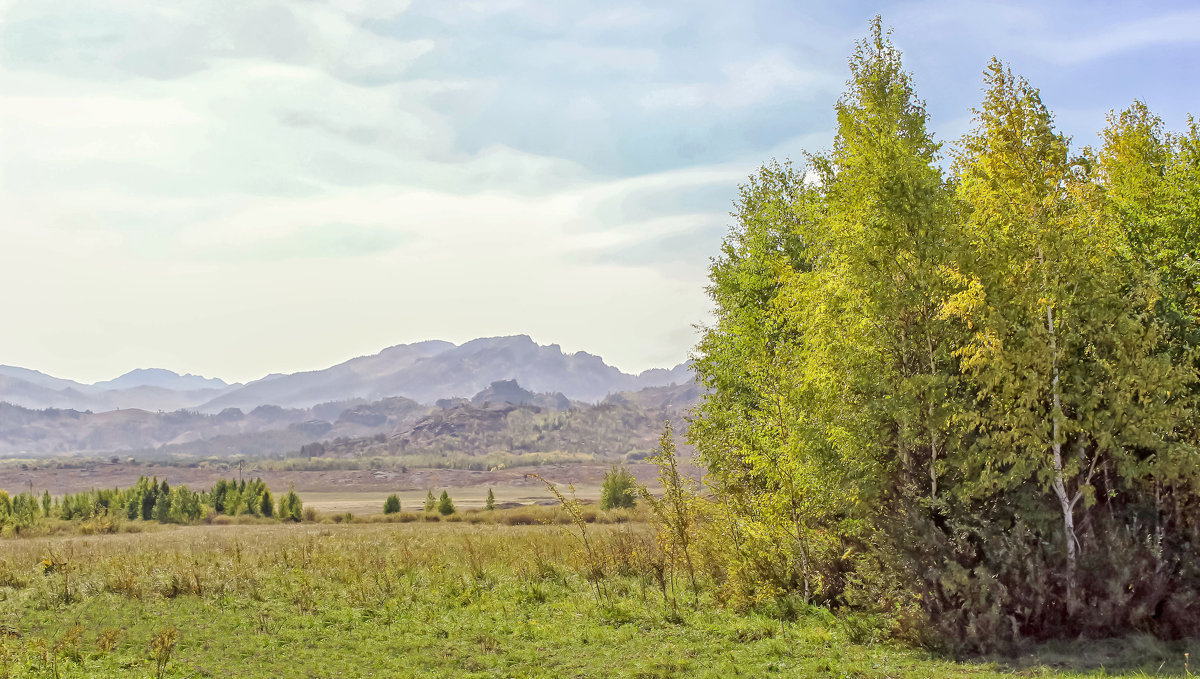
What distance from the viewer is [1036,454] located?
1376 centimetres

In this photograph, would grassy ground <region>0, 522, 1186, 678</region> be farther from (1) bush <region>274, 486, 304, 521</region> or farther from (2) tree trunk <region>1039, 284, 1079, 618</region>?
(1) bush <region>274, 486, 304, 521</region>

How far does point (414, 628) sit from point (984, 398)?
1275 cm

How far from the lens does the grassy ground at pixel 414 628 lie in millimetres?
13062

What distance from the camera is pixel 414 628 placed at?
56.5 ft

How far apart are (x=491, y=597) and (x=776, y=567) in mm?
7405

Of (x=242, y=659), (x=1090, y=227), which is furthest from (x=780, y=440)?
(x=242, y=659)

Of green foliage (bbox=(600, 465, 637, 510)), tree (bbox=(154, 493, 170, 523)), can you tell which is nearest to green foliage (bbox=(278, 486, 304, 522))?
tree (bbox=(154, 493, 170, 523))

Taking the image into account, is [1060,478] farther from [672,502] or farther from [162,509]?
[162,509]

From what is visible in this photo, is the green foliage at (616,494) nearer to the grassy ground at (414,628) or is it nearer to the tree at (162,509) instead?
the tree at (162,509)

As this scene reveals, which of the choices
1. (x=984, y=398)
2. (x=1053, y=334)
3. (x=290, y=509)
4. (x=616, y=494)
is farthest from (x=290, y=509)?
(x=1053, y=334)

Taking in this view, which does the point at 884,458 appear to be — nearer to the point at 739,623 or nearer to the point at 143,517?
the point at 739,623

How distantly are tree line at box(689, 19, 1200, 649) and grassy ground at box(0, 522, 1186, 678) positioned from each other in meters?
1.08

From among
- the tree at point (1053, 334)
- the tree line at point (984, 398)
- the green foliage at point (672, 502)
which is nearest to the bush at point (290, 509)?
the green foliage at point (672, 502)

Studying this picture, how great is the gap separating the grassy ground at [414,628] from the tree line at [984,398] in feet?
3.54
